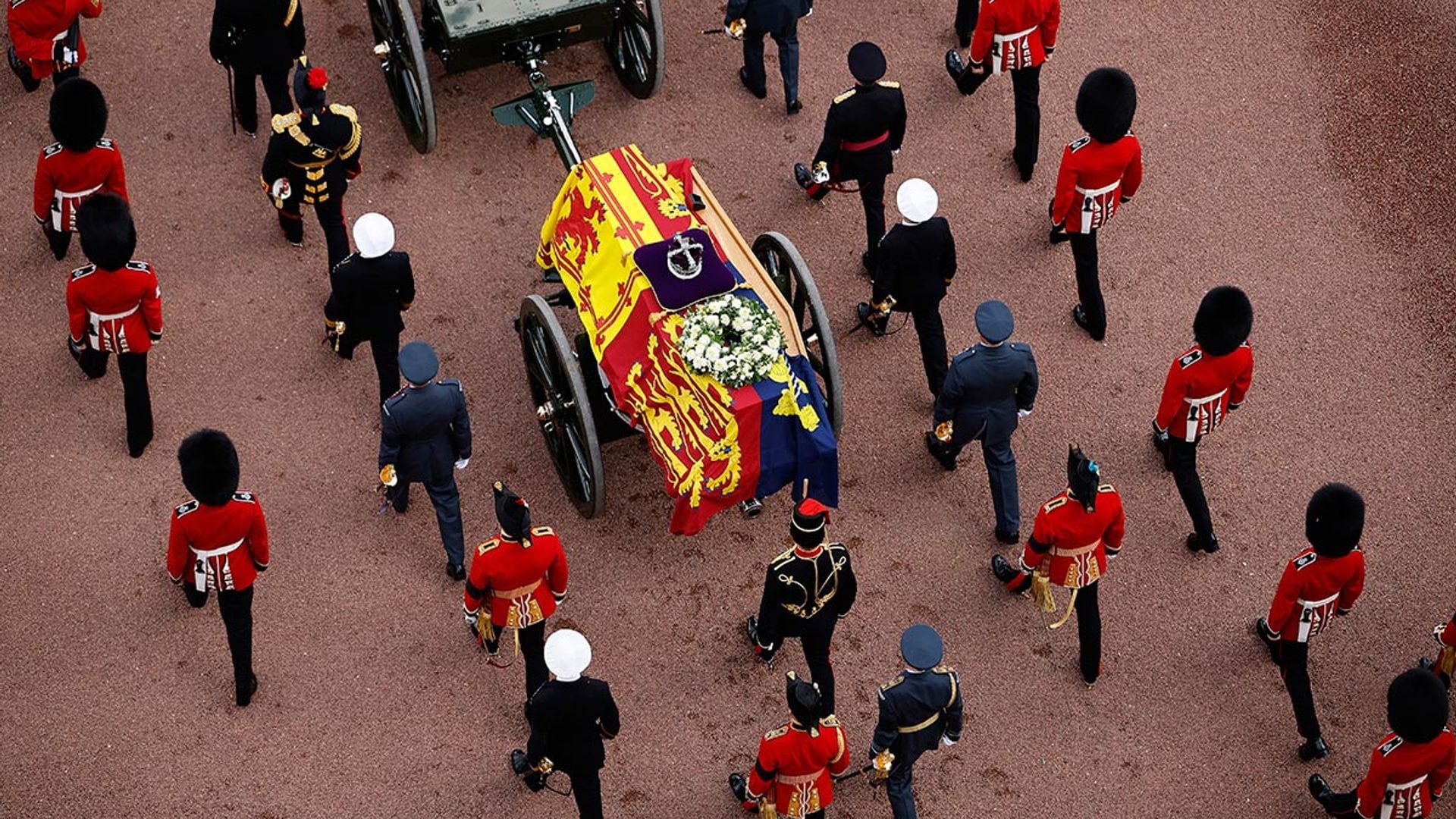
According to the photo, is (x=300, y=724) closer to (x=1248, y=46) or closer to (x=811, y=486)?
(x=811, y=486)

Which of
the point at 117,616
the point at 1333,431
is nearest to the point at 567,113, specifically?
the point at 117,616

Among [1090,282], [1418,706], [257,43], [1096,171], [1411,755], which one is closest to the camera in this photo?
[1418,706]

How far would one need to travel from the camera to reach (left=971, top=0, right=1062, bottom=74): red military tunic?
1239 centimetres

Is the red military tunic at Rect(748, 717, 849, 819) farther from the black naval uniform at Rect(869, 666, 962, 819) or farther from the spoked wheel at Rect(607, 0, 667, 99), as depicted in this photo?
the spoked wheel at Rect(607, 0, 667, 99)

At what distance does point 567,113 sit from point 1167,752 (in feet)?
16.0

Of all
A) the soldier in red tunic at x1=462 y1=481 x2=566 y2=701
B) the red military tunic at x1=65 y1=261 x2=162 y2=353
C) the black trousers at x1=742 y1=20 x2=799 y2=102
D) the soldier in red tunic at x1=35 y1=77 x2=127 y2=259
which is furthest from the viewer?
the black trousers at x1=742 y1=20 x2=799 y2=102

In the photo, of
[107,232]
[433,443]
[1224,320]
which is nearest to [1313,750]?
[1224,320]

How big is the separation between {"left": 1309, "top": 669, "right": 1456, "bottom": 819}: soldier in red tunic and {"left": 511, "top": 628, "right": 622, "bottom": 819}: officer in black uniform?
3.51 meters

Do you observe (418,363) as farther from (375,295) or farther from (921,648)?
(921,648)

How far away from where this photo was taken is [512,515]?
9.80m

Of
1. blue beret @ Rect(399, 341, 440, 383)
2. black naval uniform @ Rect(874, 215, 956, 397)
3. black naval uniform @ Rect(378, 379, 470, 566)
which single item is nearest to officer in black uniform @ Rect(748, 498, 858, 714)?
black naval uniform @ Rect(378, 379, 470, 566)

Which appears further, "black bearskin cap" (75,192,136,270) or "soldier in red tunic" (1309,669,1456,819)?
"black bearskin cap" (75,192,136,270)

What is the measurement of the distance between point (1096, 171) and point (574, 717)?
4.43 metres

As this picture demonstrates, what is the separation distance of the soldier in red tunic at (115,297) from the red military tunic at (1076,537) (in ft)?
15.3
